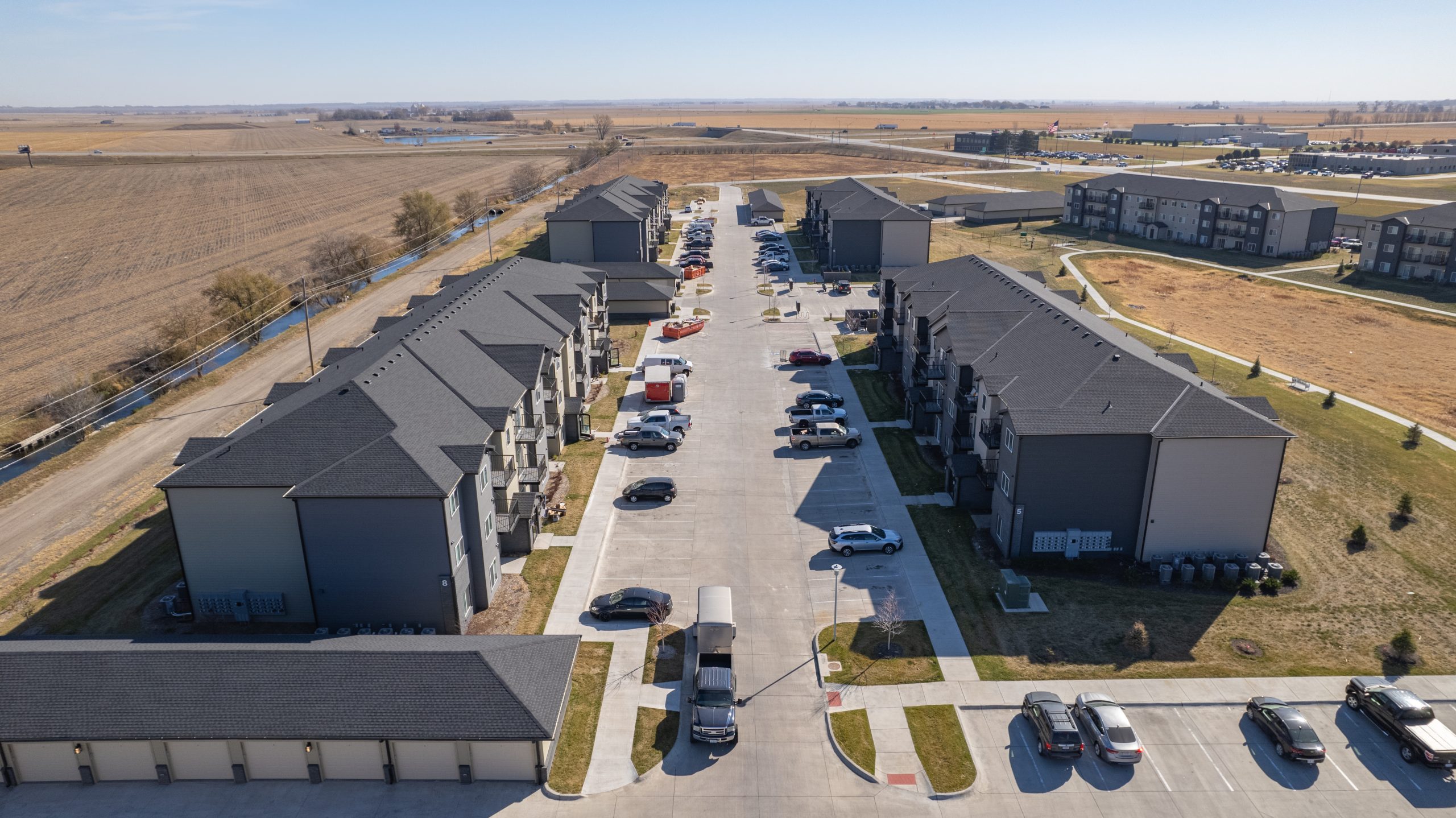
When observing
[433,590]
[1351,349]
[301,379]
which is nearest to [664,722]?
[433,590]

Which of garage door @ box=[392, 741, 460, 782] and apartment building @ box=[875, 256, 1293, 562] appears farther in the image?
apartment building @ box=[875, 256, 1293, 562]

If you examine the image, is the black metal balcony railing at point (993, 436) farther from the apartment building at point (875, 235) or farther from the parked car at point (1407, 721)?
the apartment building at point (875, 235)

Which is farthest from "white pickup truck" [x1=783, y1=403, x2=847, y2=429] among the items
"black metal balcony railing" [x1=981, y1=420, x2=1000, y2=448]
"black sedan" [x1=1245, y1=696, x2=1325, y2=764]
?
"black sedan" [x1=1245, y1=696, x2=1325, y2=764]

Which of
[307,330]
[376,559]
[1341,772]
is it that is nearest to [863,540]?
[1341,772]

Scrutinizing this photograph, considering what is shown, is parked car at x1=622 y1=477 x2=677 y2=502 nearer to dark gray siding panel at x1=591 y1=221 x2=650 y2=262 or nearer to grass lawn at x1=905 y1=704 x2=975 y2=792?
grass lawn at x1=905 y1=704 x2=975 y2=792

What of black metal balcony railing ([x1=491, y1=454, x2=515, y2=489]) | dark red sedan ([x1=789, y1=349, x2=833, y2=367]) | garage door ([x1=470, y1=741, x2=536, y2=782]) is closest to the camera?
garage door ([x1=470, y1=741, x2=536, y2=782])

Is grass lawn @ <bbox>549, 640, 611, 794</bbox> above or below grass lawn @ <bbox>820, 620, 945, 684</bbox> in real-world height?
below
